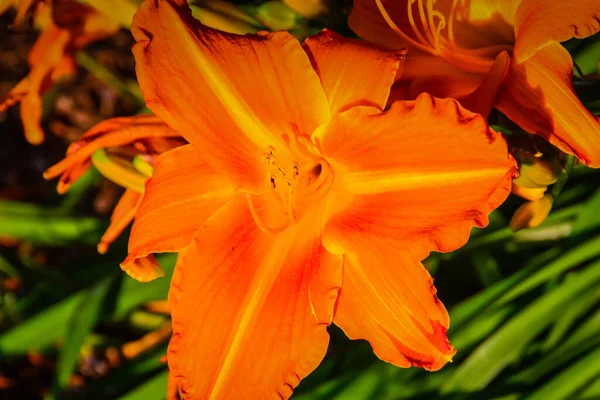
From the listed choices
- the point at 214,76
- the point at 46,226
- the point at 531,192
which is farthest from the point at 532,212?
the point at 46,226

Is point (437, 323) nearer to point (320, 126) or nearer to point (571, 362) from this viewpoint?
point (320, 126)

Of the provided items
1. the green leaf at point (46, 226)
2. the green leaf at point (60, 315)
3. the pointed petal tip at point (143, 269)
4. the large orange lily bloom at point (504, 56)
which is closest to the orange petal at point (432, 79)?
the large orange lily bloom at point (504, 56)

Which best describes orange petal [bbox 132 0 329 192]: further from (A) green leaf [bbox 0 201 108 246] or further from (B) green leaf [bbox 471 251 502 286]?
(A) green leaf [bbox 0 201 108 246]

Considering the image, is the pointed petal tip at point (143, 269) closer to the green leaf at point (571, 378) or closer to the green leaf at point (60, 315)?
the green leaf at point (60, 315)

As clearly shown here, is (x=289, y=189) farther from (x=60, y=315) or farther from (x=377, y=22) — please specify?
(x=60, y=315)

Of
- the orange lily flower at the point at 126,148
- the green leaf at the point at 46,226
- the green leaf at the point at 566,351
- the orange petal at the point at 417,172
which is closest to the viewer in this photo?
the orange petal at the point at 417,172
